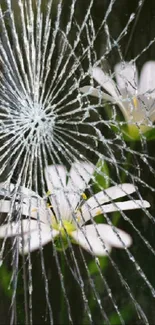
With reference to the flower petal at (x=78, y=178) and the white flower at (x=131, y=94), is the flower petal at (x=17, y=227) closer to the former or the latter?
the flower petal at (x=78, y=178)

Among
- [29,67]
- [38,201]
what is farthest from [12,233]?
[29,67]

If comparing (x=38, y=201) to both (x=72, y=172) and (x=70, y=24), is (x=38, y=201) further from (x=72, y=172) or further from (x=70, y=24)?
(x=70, y=24)

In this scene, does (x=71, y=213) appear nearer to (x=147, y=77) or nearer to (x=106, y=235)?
(x=106, y=235)

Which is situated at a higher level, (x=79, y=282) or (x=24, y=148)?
(x=24, y=148)

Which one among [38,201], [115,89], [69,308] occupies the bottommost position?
[69,308]

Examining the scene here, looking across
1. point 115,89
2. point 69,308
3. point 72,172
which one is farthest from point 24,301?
point 115,89

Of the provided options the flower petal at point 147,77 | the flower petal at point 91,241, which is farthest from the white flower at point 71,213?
the flower petal at point 147,77
